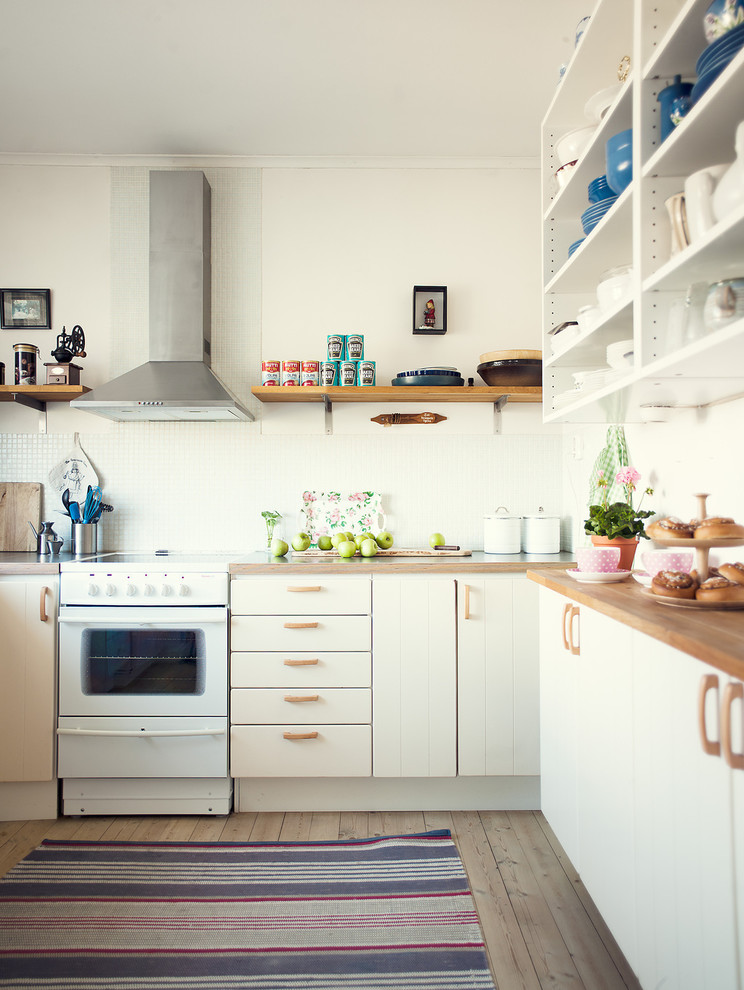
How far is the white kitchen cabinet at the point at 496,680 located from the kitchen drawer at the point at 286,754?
453 millimetres

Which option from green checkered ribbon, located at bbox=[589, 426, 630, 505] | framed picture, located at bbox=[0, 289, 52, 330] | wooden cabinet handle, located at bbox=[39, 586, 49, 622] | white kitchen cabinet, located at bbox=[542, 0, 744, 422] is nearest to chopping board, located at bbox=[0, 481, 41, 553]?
wooden cabinet handle, located at bbox=[39, 586, 49, 622]

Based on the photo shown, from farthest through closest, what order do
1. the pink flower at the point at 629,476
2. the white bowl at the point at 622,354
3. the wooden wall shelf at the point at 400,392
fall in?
the wooden wall shelf at the point at 400,392, the pink flower at the point at 629,476, the white bowl at the point at 622,354

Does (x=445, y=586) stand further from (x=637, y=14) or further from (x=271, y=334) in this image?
(x=637, y=14)

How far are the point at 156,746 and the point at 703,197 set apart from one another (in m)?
2.42

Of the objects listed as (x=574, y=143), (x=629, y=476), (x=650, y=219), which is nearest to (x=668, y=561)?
(x=629, y=476)

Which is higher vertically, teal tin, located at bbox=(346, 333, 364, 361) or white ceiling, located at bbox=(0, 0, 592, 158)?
white ceiling, located at bbox=(0, 0, 592, 158)

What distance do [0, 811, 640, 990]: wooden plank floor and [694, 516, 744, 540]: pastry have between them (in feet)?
3.58

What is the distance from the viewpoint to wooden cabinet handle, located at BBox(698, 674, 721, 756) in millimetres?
997

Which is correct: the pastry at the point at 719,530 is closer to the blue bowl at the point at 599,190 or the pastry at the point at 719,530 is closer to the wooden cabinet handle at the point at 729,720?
the wooden cabinet handle at the point at 729,720

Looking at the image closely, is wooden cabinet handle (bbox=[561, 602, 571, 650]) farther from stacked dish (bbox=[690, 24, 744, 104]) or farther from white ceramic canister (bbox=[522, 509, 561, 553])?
stacked dish (bbox=[690, 24, 744, 104])

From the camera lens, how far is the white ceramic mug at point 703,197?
1.20 m

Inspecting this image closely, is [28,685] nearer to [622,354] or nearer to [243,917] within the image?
[243,917]

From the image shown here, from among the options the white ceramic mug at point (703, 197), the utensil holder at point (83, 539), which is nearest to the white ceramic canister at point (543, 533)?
the white ceramic mug at point (703, 197)

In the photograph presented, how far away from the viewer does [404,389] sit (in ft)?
9.12
